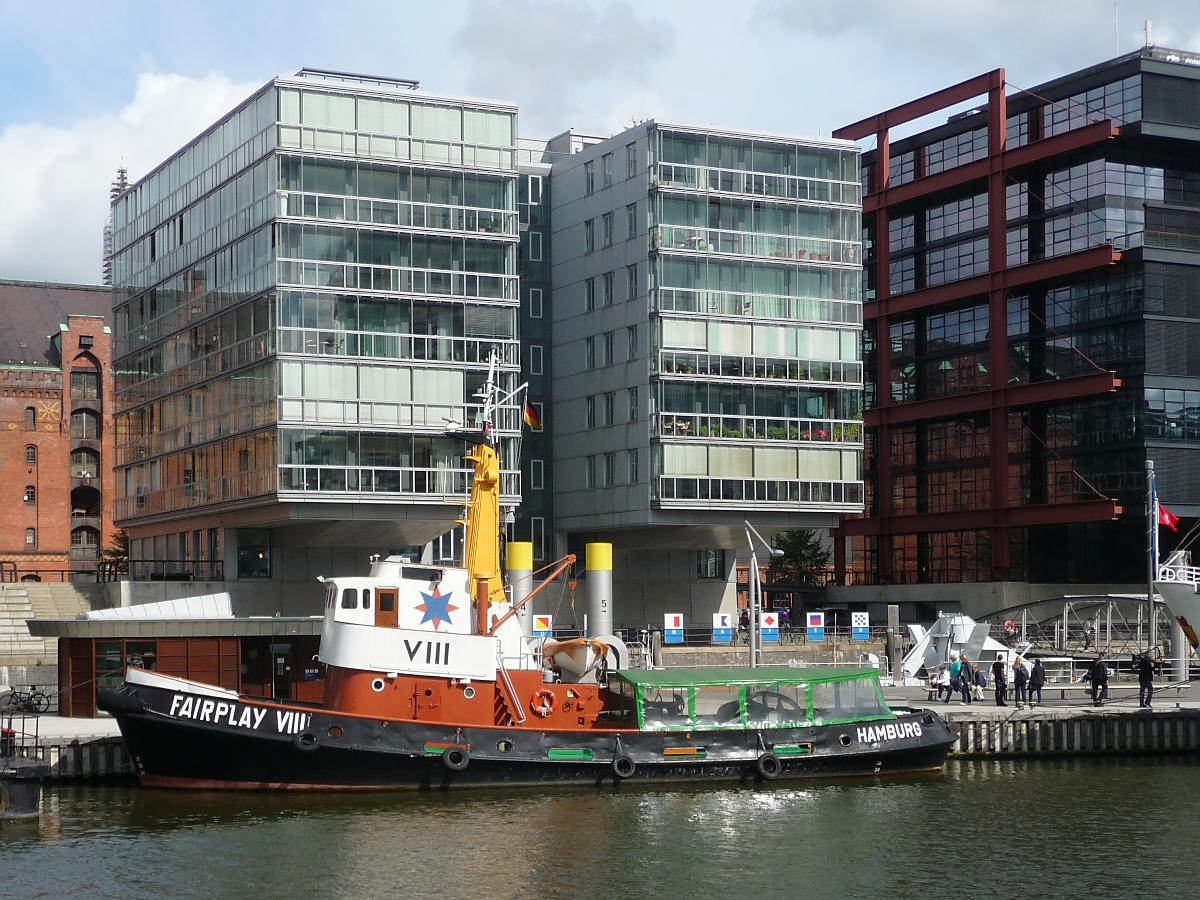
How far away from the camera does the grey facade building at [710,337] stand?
77.8m

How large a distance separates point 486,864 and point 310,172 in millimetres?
44259

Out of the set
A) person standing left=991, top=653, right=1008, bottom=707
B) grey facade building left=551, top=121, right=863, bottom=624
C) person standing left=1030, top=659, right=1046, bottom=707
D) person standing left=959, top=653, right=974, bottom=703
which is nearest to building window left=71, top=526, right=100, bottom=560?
grey facade building left=551, top=121, right=863, bottom=624

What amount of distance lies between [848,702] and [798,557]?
72.0 m

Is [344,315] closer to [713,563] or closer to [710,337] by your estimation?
[710,337]

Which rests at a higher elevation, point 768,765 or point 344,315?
point 344,315

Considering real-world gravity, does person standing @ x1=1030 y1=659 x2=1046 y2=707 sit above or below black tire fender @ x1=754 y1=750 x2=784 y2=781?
above

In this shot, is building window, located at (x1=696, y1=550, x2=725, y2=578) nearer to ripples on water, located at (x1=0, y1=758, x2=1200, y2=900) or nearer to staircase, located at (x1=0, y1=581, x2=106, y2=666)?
staircase, located at (x1=0, y1=581, x2=106, y2=666)

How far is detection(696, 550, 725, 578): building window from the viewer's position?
88312 millimetres

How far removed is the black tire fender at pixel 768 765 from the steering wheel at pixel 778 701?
54.9 inches

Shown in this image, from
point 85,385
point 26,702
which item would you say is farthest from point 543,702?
point 85,385

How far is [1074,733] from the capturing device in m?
50.8

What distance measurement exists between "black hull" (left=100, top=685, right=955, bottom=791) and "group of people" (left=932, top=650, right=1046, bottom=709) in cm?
1223

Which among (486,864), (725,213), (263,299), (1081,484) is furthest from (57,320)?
(486,864)

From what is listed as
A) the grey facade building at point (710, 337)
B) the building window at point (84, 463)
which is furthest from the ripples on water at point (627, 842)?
the building window at point (84, 463)
